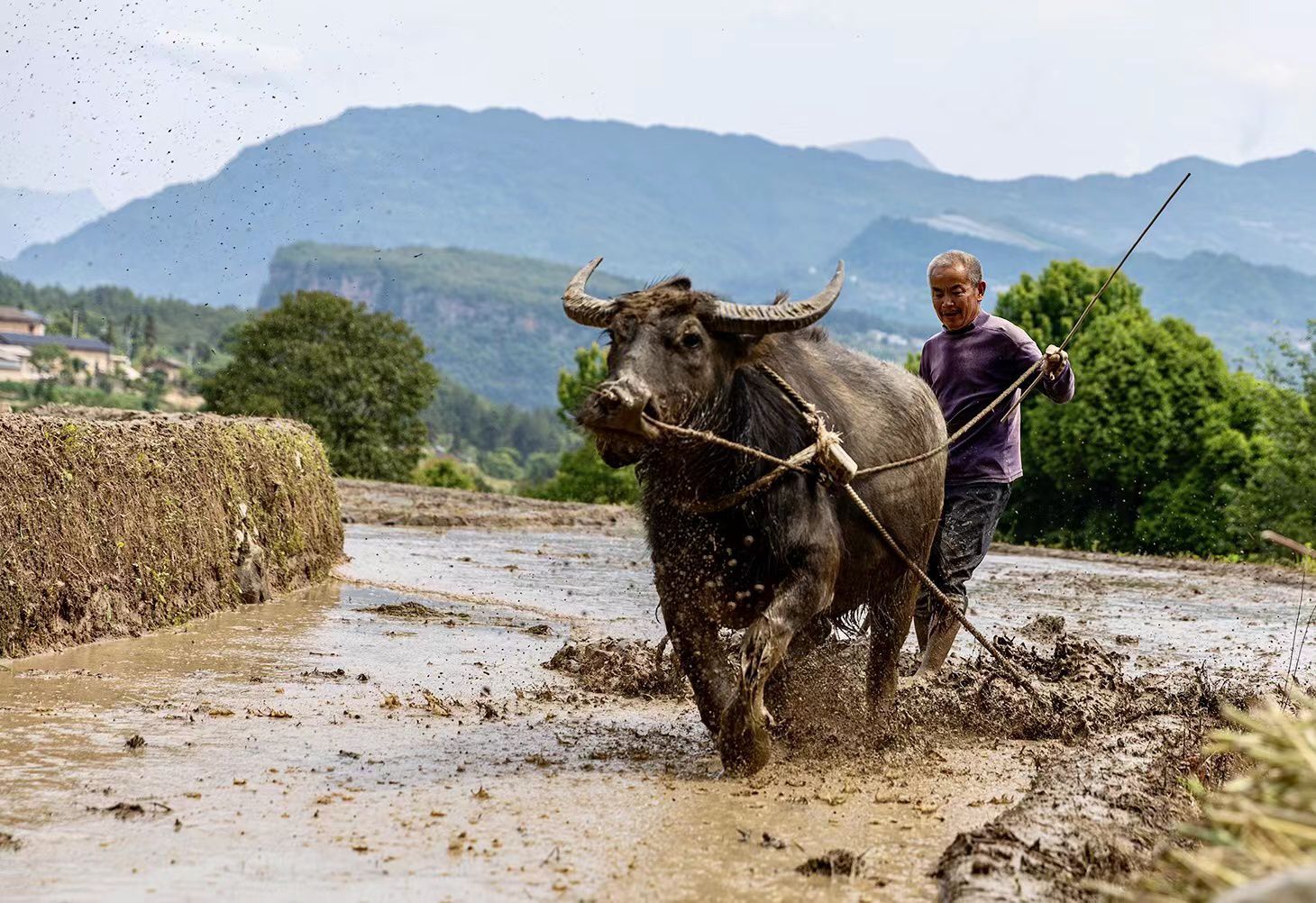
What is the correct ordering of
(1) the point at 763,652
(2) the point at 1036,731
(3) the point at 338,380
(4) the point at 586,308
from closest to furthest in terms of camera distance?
(1) the point at 763,652 < (4) the point at 586,308 < (2) the point at 1036,731 < (3) the point at 338,380

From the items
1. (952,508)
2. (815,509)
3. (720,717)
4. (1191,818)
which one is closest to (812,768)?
(720,717)

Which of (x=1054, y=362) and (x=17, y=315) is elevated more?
(x=1054, y=362)

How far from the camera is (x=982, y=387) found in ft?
26.7

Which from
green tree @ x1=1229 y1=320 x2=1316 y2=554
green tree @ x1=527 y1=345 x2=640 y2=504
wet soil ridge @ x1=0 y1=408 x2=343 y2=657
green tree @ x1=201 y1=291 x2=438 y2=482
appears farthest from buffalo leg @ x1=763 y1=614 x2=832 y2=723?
green tree @ x1=201 y1=291 x2=438 y2=482

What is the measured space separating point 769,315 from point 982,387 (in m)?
2.28

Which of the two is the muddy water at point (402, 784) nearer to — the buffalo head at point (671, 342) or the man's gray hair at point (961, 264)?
the buffalo head at point (671, 342)

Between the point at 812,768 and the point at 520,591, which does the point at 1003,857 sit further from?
the point at 520,591

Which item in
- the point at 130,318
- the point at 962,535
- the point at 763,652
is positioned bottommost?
the point at 130,318

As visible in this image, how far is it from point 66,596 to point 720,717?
4.39m

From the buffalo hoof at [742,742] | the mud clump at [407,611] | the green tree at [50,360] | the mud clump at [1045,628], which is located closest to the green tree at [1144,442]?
the mud clump at [1045,628]

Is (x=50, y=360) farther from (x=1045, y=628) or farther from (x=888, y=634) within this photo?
(x=888, y=634)

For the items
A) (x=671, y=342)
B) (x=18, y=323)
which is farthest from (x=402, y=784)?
(x=18, y=323)

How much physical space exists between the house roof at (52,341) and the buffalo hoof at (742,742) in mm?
137877

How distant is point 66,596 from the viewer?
8.52 m
